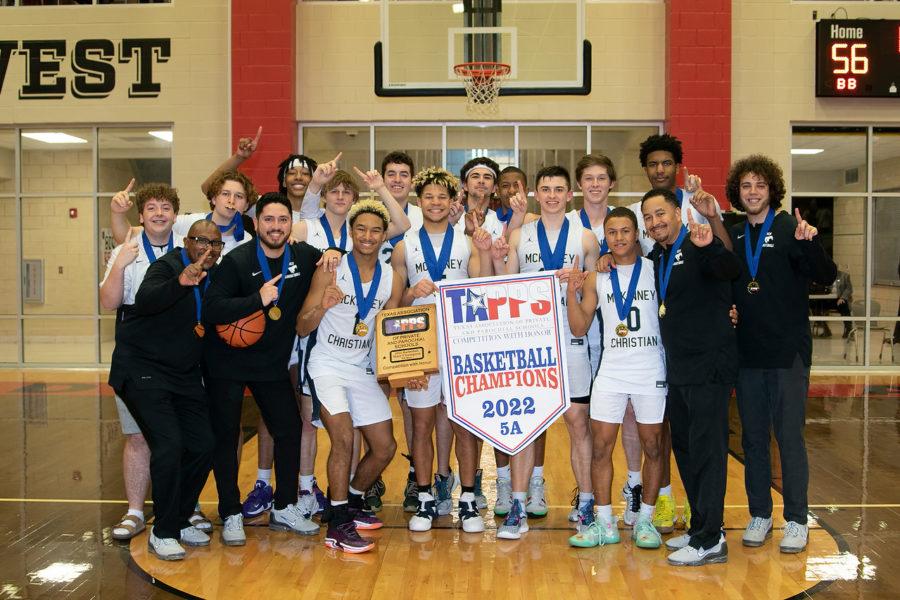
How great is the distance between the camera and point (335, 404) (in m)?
4.96

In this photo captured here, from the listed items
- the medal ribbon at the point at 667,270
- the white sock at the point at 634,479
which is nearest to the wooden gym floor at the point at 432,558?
the white sock at the point at 634,479

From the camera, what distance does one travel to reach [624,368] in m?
4.83

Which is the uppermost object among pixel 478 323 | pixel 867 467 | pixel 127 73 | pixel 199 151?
pixel 127 73

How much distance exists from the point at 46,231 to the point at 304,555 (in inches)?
408

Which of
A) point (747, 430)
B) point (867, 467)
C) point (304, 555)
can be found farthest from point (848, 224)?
point (304, 555)

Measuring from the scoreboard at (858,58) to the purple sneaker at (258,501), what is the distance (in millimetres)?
9960

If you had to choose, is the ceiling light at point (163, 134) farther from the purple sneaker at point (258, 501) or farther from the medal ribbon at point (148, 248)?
the purple sneaker at point (258, 501)

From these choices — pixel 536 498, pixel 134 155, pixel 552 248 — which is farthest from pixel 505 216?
pixel 134 155

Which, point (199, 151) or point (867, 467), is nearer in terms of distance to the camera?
point (867, 467)

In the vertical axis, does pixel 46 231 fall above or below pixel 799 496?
above

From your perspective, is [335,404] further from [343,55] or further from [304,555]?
[343,55]

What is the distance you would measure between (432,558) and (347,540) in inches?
20.0

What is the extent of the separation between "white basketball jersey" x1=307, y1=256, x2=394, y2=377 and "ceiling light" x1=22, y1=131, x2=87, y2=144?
9.66 m

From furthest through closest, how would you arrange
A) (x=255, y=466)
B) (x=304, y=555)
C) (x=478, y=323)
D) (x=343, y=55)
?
(x=343, y=55) < (x=255, y=466) < (x=478, y=323) < (x=304, y=555)
